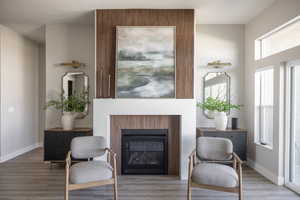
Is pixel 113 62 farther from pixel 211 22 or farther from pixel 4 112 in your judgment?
pixel 4 112

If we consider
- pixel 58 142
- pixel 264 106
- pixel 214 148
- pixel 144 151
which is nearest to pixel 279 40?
pixel 264 106

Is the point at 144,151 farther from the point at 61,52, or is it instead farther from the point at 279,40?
the point at 279,40

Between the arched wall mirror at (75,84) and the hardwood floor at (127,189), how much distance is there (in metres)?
1.53

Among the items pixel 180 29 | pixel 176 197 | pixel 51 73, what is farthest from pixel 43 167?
pixel 180 29

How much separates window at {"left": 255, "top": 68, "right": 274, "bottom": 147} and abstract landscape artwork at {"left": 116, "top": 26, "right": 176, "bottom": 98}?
1.66m

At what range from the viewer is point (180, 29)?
425 cm

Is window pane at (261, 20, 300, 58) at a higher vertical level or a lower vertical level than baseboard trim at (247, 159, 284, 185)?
higher

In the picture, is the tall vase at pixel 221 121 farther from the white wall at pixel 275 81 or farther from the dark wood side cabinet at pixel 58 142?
the dark wood side cabinet at pixel 58 142

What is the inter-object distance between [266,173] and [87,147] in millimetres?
2956

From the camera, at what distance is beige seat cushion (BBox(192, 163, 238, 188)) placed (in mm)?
2914

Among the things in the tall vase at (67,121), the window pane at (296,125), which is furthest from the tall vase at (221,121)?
the tall vase at (67,121)

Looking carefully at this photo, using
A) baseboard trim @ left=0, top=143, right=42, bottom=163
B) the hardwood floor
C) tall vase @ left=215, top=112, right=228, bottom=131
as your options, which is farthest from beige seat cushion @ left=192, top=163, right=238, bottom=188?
baseboard trim @ left=0, top=143, right=42, bottom=163

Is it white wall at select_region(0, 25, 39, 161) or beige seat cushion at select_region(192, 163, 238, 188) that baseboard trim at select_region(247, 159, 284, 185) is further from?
white wall at select_region(0, 25, 39, 161)

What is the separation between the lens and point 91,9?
14.0 feet
